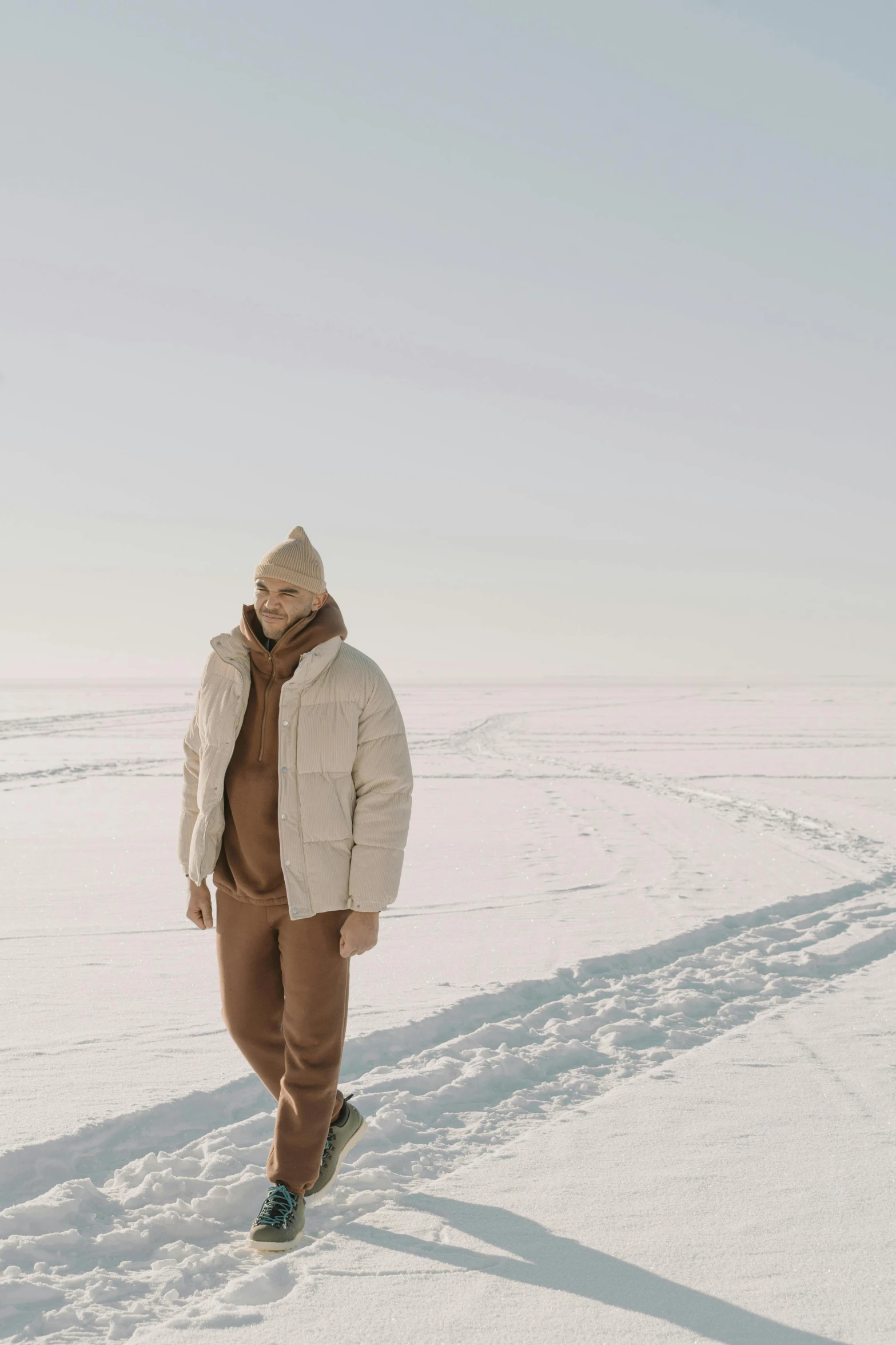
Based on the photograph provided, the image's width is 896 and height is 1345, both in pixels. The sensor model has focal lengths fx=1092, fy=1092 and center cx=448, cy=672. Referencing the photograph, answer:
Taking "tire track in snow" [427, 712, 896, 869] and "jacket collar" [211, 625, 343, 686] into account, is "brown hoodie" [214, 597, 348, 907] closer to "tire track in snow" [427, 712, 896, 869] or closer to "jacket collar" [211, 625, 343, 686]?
"jacket collar" [211, 625, 343, 686]

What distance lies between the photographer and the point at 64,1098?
142 inches

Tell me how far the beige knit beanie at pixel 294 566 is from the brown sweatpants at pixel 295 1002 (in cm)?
87

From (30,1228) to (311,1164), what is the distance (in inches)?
28.4

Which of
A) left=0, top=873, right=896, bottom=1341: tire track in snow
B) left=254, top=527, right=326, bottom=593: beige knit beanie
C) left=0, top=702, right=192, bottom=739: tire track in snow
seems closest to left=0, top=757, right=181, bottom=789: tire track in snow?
left=0, top=702, right=192, bottom=739: tire track in snow

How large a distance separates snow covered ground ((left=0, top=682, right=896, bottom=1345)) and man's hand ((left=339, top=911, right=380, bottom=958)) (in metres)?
0.73

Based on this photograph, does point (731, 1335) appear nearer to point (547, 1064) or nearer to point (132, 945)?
point (547, 1064)

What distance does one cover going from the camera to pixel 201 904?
122 inches

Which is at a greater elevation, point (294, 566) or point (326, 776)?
point (294, 566)

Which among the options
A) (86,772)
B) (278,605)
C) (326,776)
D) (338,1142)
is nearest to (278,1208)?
(338,1142)

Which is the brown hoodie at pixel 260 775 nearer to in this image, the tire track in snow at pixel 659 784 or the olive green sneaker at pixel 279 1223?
the olive green sneaker at pixel 279 1223

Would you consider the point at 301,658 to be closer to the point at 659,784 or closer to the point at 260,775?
the point at 260,775

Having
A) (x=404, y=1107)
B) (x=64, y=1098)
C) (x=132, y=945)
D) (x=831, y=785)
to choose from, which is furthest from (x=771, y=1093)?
(x=831, y=785)

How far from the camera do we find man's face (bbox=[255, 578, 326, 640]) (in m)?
2.94

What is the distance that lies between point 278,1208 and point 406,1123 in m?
0.85
